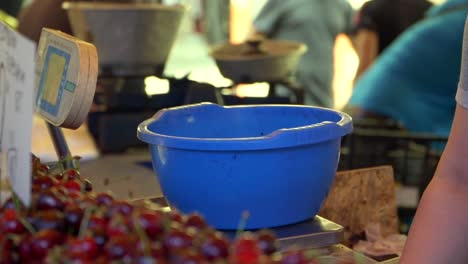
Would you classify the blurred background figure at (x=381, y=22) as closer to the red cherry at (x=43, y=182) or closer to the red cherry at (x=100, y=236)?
the red cherry at (x=43, y=182)

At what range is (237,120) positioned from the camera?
1.35 metres

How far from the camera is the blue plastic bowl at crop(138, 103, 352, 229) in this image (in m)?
1.10

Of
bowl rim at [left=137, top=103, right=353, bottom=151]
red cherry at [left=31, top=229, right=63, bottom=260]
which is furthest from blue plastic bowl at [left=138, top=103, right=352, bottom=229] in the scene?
red cherry at [left=31, top=229, right=63, bottom=260]

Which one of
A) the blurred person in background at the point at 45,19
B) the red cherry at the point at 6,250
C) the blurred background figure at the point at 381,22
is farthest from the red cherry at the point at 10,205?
the blurred background figure at the point at 381,22

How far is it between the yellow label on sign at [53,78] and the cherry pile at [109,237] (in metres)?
0.32

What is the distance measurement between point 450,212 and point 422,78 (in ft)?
6.96

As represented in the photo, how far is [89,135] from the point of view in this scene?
2.75 meters

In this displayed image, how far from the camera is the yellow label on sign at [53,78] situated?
3.92ft

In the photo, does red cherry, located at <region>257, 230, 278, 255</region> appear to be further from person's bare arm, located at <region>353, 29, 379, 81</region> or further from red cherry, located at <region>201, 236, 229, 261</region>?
person's bare arm, located at <region>353, 29, 379, 81</region>

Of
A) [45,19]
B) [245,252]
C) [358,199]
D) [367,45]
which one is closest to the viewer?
[245,252]

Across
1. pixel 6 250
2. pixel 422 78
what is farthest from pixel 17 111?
pixel 422 78

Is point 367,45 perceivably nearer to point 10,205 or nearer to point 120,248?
point 10,205

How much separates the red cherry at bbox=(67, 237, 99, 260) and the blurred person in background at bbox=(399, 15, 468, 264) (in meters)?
0.68

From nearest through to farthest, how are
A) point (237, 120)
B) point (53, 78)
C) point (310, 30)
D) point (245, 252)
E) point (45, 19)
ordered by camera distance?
point (245, 252)
point (53, 78)
point (237, 120)
point (45, 19)
point (310, 30)
